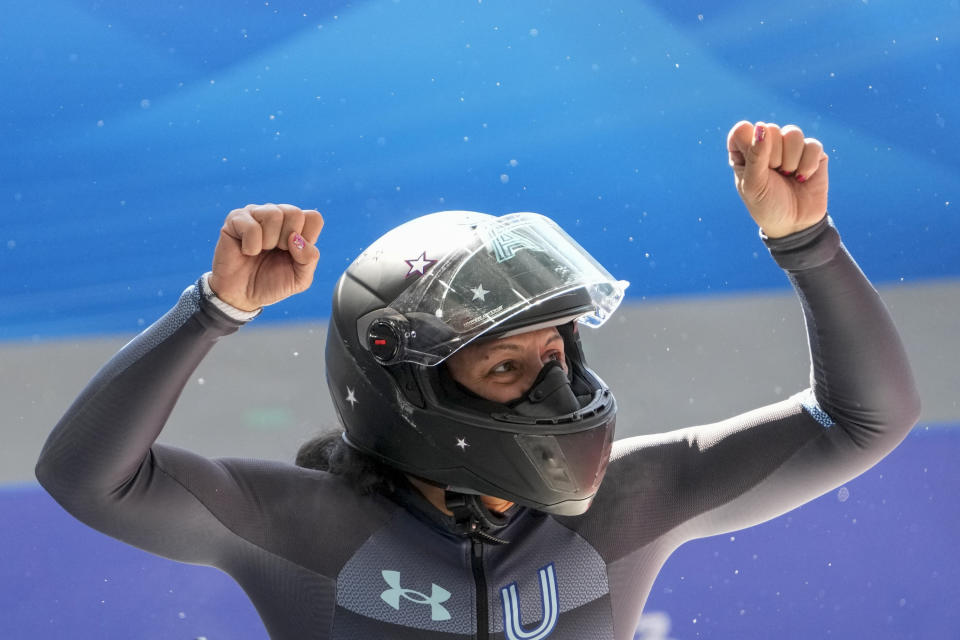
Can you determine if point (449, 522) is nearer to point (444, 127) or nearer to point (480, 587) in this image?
Result: point (480, 587)

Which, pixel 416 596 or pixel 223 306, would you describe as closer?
pixel 223 306

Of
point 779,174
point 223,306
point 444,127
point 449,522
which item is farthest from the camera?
point 444,127

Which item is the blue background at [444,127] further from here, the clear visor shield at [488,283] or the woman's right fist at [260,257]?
the woman's right fist at [260,257]

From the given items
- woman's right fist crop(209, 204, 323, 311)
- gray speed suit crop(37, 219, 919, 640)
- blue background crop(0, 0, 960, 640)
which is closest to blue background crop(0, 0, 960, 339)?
blue background crop(0, 0, 960, 640)

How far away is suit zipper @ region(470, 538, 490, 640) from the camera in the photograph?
1622 mm

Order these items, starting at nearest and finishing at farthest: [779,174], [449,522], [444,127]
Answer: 1. [779,174]
2. [449,522]
3. [444,127]

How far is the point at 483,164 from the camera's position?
8.48ft

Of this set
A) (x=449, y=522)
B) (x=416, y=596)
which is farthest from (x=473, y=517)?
(x=416, y=596)

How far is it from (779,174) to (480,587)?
768 millimetres

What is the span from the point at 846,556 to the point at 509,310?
1.52 meters

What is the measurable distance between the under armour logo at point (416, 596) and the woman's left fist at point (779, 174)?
745 mm

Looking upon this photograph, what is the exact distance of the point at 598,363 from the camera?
2703 millimetres

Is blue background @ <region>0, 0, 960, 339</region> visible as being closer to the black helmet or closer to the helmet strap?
the black helmet

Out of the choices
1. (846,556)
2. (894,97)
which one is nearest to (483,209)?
(894,97)
